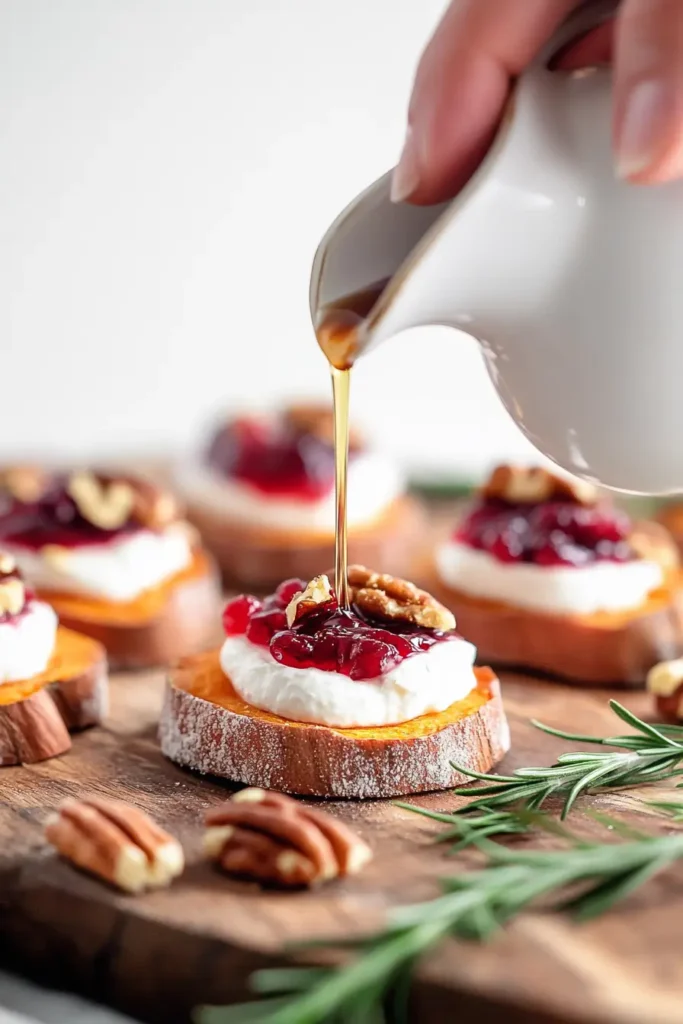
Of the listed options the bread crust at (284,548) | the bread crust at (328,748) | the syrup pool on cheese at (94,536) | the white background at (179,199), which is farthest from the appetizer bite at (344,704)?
the white background at (179,199)

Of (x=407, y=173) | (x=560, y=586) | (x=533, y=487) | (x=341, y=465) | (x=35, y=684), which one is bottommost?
(x=35, y=684)

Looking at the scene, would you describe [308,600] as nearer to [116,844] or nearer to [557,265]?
[116,844]

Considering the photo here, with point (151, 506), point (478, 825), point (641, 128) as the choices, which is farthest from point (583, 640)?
point (641, 128)

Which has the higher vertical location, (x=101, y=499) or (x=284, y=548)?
(x=101, y=499)

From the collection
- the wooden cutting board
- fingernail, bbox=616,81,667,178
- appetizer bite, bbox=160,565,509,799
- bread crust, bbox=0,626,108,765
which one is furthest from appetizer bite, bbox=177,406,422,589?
fingernail, bbox=616,81,667,178

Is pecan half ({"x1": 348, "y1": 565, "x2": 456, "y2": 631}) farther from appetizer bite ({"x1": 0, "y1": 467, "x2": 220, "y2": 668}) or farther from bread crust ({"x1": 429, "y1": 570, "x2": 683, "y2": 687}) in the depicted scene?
appetizer bite ({"x1": 0, "y1": 467, "x2": 220, "y2": 668})

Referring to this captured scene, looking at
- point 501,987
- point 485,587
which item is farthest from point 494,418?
point 501,987

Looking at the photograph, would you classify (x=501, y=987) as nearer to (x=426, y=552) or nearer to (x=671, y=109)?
(x=671, y=109)

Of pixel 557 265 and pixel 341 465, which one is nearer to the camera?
pixel 557 265
